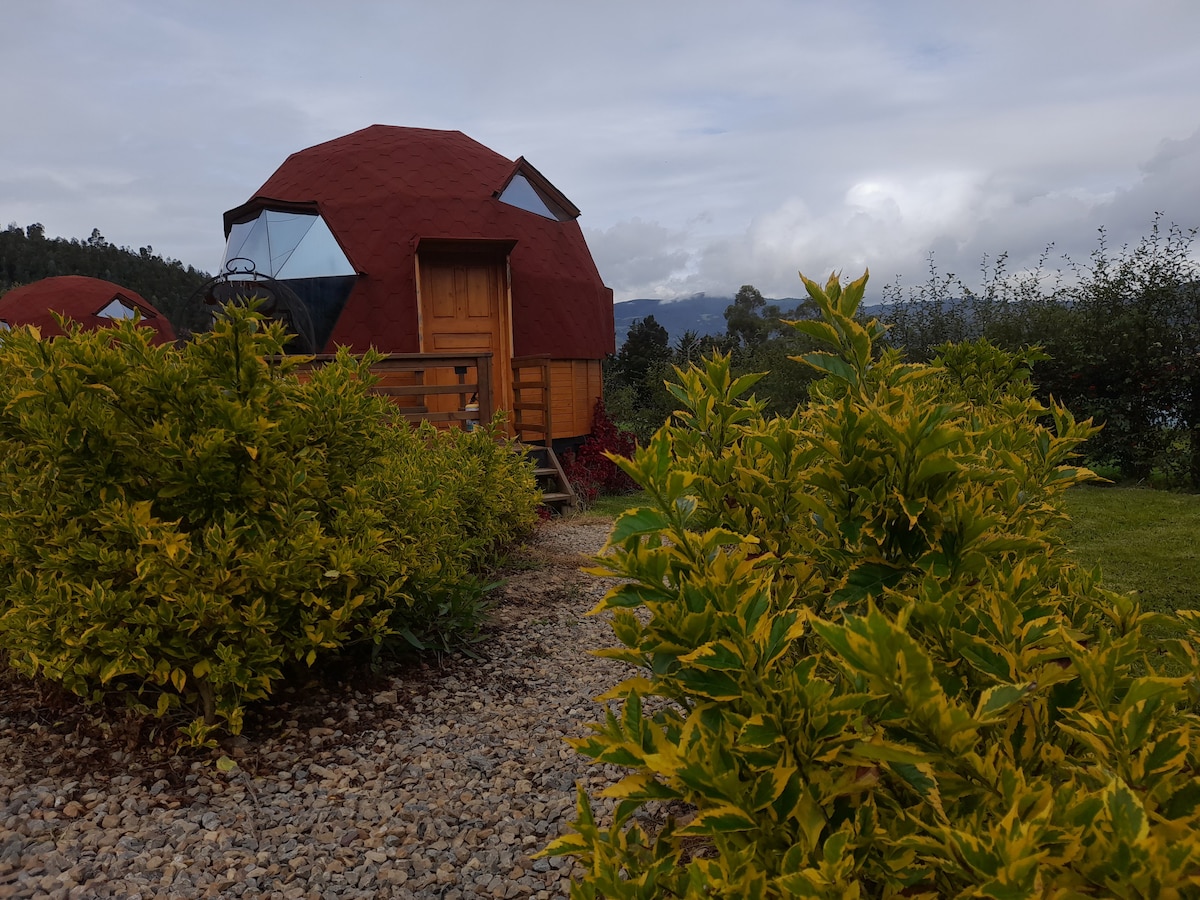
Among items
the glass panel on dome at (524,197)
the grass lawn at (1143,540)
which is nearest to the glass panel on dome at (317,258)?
the glass panel on dome at (524,197)

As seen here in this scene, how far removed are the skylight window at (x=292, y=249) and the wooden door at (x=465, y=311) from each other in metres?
1.35

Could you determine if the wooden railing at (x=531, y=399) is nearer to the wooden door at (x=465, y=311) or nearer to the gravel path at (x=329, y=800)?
the wooden door at (x=465, y=311)

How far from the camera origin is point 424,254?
11805 millimetres

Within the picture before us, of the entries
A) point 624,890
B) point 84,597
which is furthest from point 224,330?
point 624,890

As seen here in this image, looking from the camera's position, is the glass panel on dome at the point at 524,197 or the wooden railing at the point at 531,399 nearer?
the wooden railing at the point at 531,399

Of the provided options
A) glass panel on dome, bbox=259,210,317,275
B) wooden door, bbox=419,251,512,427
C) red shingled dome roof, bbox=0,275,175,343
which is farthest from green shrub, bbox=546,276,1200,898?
red shingled dome roof, bbox=0,275,175,343

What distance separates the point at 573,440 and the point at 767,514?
11514 mm

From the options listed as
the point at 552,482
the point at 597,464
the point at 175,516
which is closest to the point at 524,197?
the point at 597,464

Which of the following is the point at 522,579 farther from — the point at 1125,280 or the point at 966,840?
the point at 1125,280

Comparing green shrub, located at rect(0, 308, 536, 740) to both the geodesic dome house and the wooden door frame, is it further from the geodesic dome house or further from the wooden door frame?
the wooden door frame

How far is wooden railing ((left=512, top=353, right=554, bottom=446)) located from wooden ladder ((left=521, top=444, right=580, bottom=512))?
0.23 meters

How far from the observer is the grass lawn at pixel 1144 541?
5.41 m

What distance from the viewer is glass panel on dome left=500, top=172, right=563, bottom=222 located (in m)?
13.0

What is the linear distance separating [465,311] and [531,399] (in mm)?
1931
